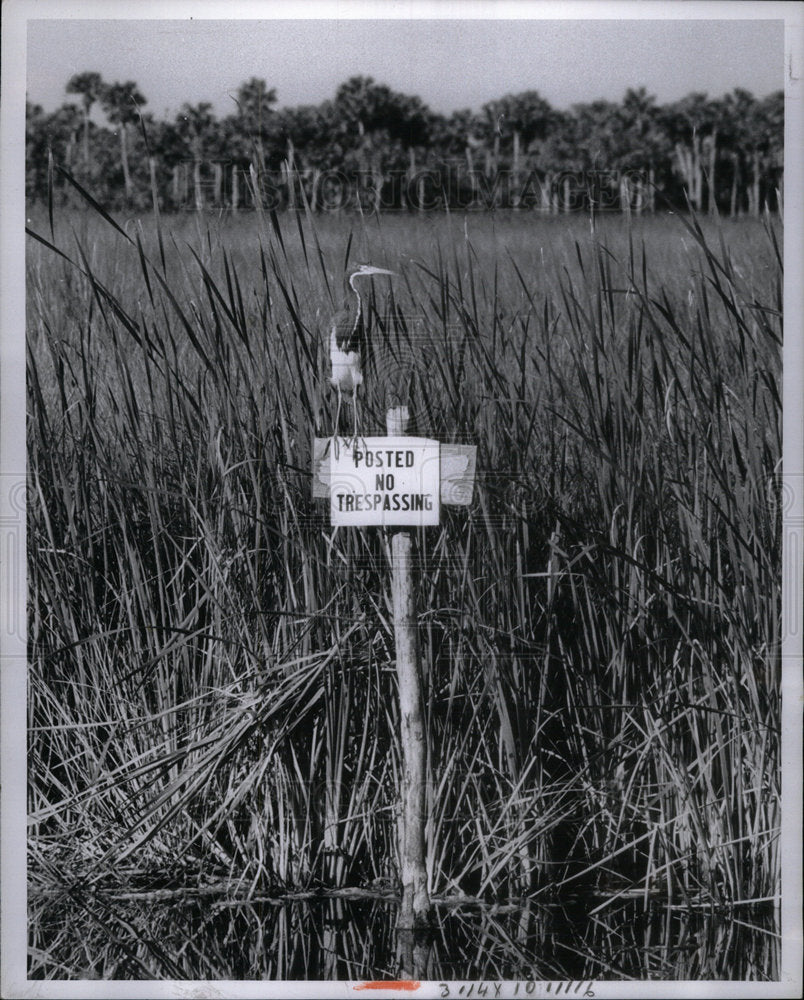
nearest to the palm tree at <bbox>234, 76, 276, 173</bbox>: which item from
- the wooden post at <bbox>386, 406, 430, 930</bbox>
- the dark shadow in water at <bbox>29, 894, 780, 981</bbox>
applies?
the wooden post at <bbox>386, 406, 430, 930</bbox>

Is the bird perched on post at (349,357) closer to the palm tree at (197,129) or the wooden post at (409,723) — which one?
the wooden post at (409,723)

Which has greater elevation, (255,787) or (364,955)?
(255,787)

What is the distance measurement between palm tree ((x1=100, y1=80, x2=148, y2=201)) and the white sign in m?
0.92

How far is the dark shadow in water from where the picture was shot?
299 centimetres

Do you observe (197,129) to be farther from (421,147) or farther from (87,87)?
(421,147)

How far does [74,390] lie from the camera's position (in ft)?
10.1

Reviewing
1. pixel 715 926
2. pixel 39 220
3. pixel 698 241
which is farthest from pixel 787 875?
pixel 39 220

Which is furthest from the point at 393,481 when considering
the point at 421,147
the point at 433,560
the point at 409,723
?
the point at 421,147

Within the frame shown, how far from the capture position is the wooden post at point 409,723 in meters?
2.92

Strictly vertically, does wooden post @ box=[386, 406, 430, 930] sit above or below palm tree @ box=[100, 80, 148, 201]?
below

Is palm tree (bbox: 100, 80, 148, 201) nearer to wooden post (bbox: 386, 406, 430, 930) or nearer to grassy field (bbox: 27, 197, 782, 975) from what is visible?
grassy field (bbox: 27, 197, 782, 975)

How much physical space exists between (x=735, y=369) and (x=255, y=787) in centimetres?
150

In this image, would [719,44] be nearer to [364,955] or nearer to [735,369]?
[735,369]

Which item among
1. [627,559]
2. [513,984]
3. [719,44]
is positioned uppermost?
[719,44]
